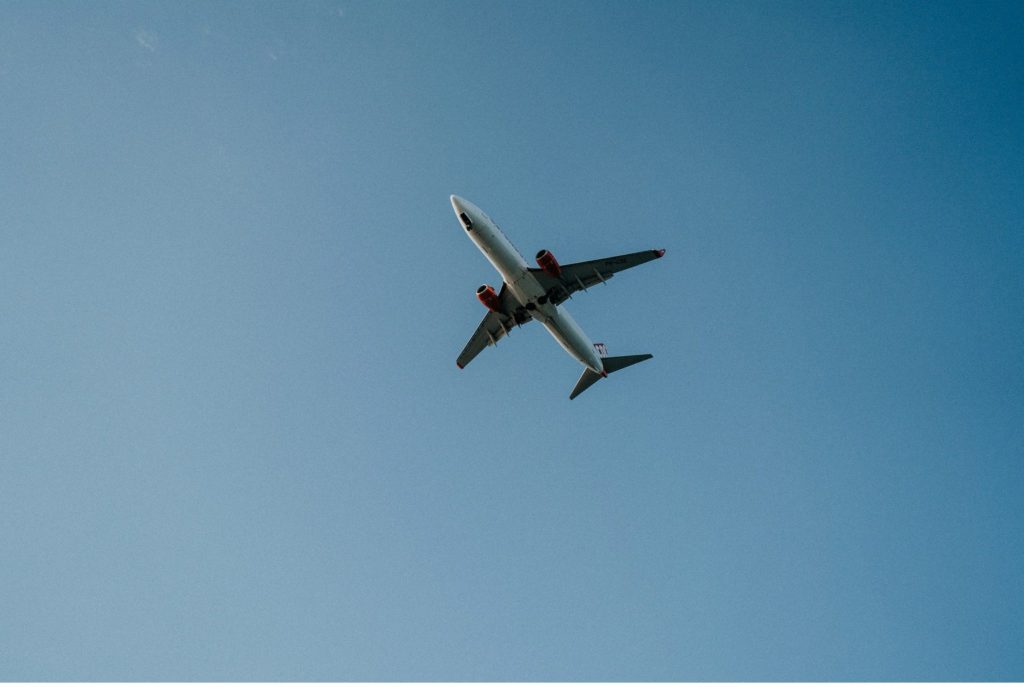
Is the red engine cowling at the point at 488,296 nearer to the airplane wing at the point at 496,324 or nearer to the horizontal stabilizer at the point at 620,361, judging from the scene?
the airplane wing at the point at 496,324

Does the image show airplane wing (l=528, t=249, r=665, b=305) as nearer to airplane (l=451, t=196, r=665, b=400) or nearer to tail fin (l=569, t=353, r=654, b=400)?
airplane (l=451, t=196, r=665, b=400)

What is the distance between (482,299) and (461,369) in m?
7.86

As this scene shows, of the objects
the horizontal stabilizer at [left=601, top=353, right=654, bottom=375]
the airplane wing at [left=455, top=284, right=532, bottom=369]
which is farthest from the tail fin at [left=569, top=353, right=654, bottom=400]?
the airplane wing at [left=455, top=284, right=532, bottom=369]

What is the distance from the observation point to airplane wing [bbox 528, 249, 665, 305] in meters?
48.4

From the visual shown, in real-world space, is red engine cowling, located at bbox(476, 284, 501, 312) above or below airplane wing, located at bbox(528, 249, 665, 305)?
below

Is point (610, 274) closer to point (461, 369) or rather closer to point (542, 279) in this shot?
point (542, 279)

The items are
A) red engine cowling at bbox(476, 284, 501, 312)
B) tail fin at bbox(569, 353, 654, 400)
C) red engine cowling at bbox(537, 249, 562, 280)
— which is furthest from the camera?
tail fin at bbox(569, 353, 654, 400)

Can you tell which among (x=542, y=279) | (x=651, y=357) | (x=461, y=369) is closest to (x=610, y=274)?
(x=542, y=279)

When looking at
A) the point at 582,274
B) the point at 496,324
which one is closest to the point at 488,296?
the point at 496,324

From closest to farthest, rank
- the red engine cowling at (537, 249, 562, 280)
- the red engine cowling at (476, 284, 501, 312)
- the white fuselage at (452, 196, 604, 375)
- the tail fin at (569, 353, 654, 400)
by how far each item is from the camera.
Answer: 1. the white fuselage at (452, 196, 604, 375)
2. the red engine cowling at (537, 249, 562, 280)
3. the red engine cowling at (476, 284, 501, 312)
4. the tail fin at (569, 353, 654, 400)

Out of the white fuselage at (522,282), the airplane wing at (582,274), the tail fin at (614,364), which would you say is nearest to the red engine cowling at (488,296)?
the white fuselage at (522,282)

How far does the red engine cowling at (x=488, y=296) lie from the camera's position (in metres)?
50.8

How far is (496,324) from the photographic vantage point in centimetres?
5422

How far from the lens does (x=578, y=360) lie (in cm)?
5238
